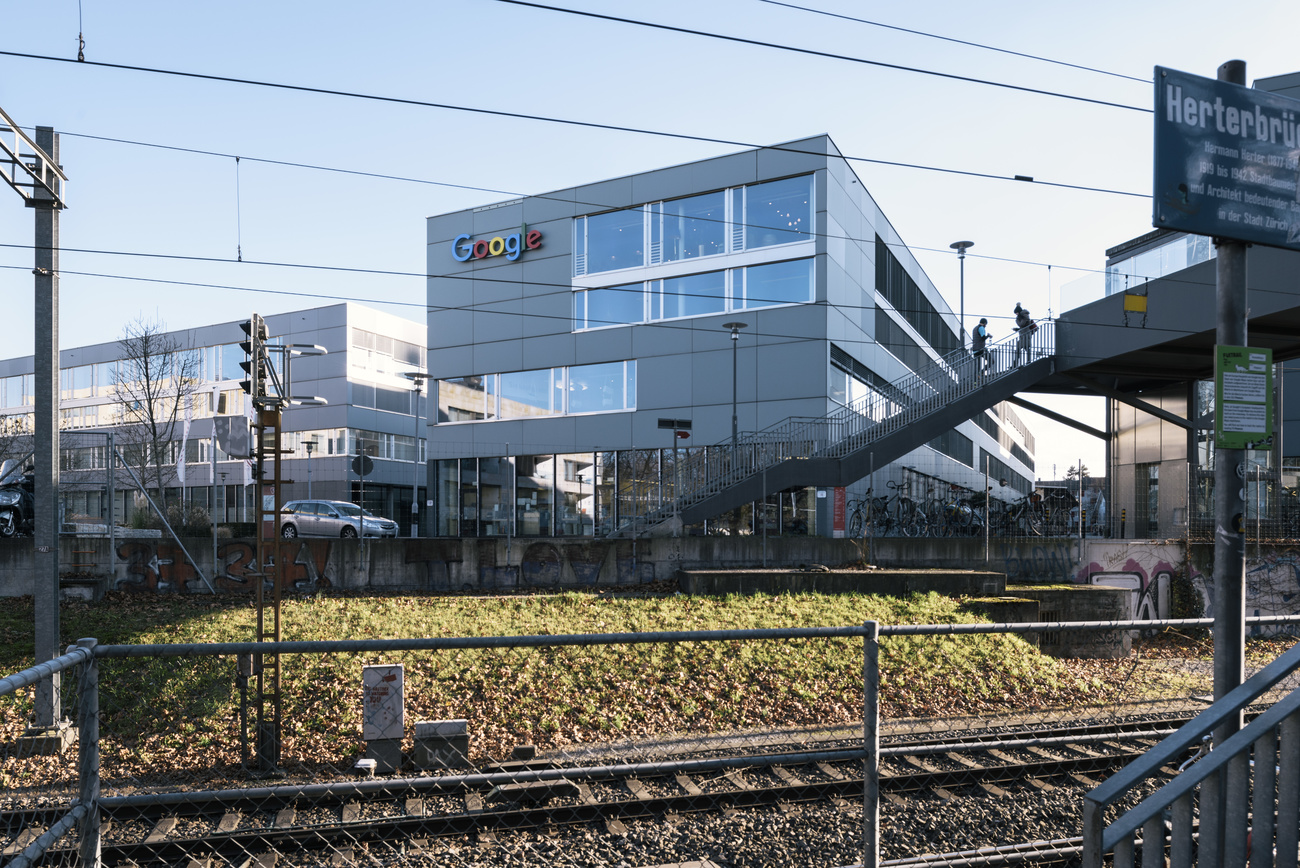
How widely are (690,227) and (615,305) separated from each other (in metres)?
4.05

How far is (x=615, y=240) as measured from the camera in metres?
32.4

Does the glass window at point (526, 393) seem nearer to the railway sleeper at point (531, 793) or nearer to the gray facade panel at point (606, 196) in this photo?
the gray facade panel at point (606, 196)

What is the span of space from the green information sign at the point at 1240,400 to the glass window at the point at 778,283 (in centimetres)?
2361

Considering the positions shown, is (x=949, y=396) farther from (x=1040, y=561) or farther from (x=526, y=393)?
(x=526, y=393)

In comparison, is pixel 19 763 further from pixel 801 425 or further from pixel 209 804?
pixel 801 425

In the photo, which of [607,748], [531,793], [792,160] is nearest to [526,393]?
[792,160]

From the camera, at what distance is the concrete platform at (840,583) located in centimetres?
1795

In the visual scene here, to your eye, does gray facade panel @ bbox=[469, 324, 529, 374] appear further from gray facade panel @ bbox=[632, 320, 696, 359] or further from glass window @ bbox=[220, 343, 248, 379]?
glass window @ bbox=[220, 343, 248, 379]

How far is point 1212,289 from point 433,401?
91.3ft

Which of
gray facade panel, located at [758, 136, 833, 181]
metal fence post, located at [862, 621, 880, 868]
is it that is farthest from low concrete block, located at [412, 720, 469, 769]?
gray facade panel, located at [758, 136, 833, 181]

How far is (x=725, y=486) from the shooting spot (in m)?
23.3

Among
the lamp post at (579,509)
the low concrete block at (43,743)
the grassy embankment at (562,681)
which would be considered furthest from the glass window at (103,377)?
the low concrete block at (43,743)

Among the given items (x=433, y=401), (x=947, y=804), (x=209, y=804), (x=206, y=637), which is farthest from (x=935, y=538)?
(x=433, y=401)

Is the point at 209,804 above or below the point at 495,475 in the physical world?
below
